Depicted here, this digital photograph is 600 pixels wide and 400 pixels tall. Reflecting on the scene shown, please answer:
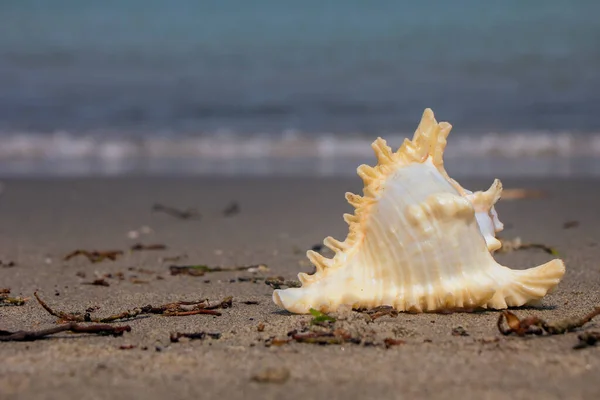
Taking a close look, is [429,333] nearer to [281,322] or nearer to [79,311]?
[281,322]

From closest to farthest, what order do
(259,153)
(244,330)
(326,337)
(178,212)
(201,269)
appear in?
(326,337)
(244,330)
(201,269)
(178,212)
(259,153)

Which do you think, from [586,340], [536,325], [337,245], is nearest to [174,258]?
[337,245]

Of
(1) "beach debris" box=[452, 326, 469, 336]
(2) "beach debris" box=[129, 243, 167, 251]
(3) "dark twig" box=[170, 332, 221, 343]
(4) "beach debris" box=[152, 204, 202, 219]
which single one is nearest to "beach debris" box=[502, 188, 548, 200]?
(4) "beach debris" box=[152, 204, 202, 219]

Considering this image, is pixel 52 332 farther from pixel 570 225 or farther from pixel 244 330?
pixel 570 225

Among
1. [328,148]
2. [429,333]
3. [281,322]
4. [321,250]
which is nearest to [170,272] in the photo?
[321,250]

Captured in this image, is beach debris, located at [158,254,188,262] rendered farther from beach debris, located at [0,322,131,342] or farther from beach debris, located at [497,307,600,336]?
beach debris, located at [497,307,600,336]

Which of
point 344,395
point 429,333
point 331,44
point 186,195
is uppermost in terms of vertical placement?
point 331,44

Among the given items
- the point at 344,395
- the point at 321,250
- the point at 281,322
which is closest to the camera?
the point at 344,395
